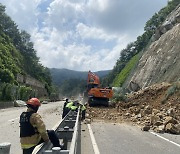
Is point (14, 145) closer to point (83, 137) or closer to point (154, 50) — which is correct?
point (83, 137)

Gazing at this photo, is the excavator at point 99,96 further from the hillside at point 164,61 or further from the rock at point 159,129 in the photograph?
the rock at point 159,129

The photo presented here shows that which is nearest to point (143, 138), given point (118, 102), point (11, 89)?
point (118, 102)

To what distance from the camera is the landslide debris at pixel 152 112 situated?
17219 millimetres

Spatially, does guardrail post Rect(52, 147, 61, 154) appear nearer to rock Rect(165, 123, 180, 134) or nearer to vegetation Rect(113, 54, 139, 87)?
rock Rect(165, 123, 180, 134)

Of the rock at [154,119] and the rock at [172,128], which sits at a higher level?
the rock at [154,119]

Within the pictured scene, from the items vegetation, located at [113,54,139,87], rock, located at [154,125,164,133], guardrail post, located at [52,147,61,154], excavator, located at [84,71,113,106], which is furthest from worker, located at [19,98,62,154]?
vegetation, located at [113,54,139,87]

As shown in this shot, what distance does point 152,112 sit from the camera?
69.6 ft

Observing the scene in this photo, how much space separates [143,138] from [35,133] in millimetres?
8429

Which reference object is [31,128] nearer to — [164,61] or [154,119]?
[154,119]

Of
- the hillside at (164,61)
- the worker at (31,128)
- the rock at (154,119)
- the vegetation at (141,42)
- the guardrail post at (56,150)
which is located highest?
the vegetation at (141,42)

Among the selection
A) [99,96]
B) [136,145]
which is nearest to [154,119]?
[136,145]

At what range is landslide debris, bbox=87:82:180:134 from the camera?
17.2m

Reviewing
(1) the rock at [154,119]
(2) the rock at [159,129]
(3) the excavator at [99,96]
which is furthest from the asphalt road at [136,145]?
(3) the excavator at [99,96]

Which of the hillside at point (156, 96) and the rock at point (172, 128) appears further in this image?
the hillside at point (156, 96)
